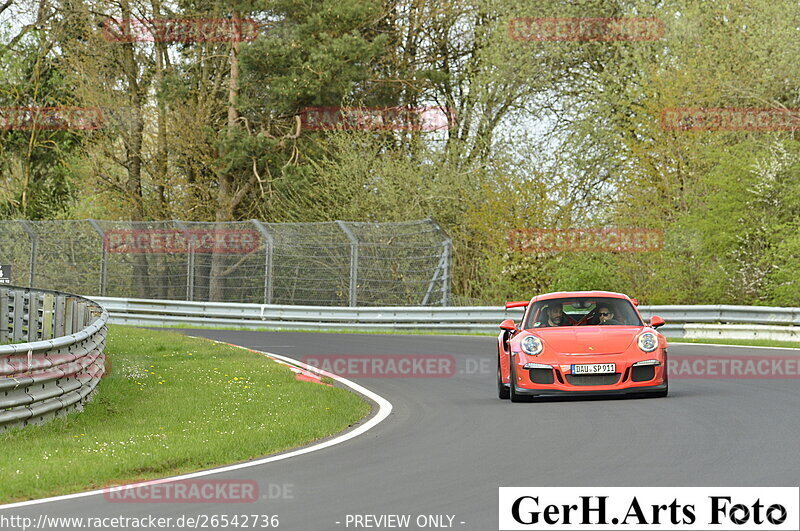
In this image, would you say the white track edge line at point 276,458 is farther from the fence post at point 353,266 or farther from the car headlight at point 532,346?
the fence post at point 353,266

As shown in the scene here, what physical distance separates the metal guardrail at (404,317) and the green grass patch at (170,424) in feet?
33.0

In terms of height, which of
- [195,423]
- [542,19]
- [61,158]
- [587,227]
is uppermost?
[542,19]

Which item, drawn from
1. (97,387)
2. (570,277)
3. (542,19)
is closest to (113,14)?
(542,19)

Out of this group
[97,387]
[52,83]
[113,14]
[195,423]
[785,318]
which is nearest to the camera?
[195,423]

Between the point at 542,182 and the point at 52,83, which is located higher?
the point at 52,83

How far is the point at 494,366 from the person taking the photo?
19.9m

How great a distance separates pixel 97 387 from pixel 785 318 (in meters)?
14.3

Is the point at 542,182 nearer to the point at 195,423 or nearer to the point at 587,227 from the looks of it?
the point at 587,227
